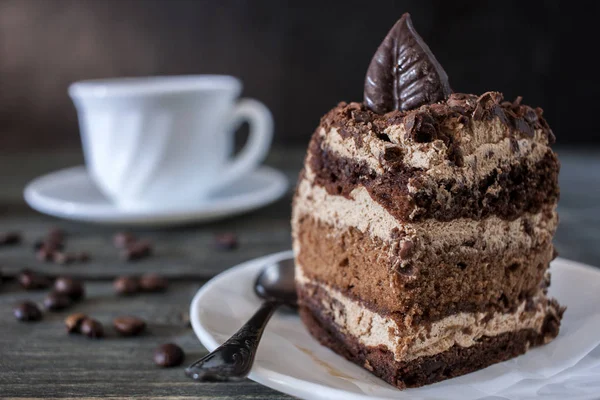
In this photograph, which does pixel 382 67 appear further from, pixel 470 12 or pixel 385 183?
pixel 470 12

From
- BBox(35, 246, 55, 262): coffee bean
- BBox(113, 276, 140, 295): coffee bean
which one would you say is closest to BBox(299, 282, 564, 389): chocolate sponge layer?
BBox(113, 276, 140, 295): coffee bean

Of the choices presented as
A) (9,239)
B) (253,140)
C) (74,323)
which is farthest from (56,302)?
(253,140)

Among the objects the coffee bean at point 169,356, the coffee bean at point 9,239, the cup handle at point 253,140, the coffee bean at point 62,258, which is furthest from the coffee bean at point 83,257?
the coffee bean at point 169,356

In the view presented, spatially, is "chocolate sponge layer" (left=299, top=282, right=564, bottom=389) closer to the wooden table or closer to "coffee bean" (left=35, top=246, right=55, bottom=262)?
the wooden table

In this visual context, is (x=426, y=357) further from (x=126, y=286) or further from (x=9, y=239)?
(x=9, y=239)

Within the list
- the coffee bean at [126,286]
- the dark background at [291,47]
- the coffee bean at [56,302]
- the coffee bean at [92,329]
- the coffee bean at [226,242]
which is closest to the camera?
the coffee bean at [92,329]

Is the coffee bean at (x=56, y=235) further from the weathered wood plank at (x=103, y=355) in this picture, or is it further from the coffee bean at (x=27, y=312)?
the coffee bean at (x=27, y=312)
